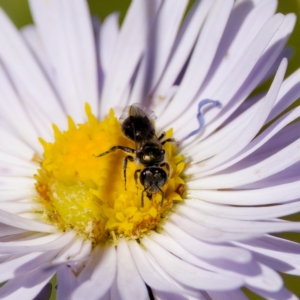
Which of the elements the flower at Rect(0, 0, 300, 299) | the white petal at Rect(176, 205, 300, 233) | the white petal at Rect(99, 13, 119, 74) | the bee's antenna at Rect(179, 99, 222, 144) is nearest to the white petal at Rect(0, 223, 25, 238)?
the flower at Rect(0, 0, 300, 299)

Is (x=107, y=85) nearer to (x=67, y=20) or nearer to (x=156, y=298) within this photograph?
(x=67, y=20)

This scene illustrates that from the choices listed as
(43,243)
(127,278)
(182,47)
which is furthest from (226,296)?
(182,47)

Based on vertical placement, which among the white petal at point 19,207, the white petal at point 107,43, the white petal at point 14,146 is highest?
the white petal at point 107,43

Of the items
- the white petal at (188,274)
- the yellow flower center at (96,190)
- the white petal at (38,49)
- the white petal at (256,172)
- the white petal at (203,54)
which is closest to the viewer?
the white petal at (188,274)

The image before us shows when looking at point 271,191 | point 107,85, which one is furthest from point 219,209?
point 107,85

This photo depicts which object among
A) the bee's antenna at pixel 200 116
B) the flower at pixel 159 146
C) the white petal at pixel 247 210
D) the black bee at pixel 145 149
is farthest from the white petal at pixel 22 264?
the bee's antenna at pixel 200 116

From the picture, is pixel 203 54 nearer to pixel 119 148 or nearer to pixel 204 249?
pixel 119 148

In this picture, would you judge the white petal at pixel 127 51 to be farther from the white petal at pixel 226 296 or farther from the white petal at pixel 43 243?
the white petal at pixel 226 296
